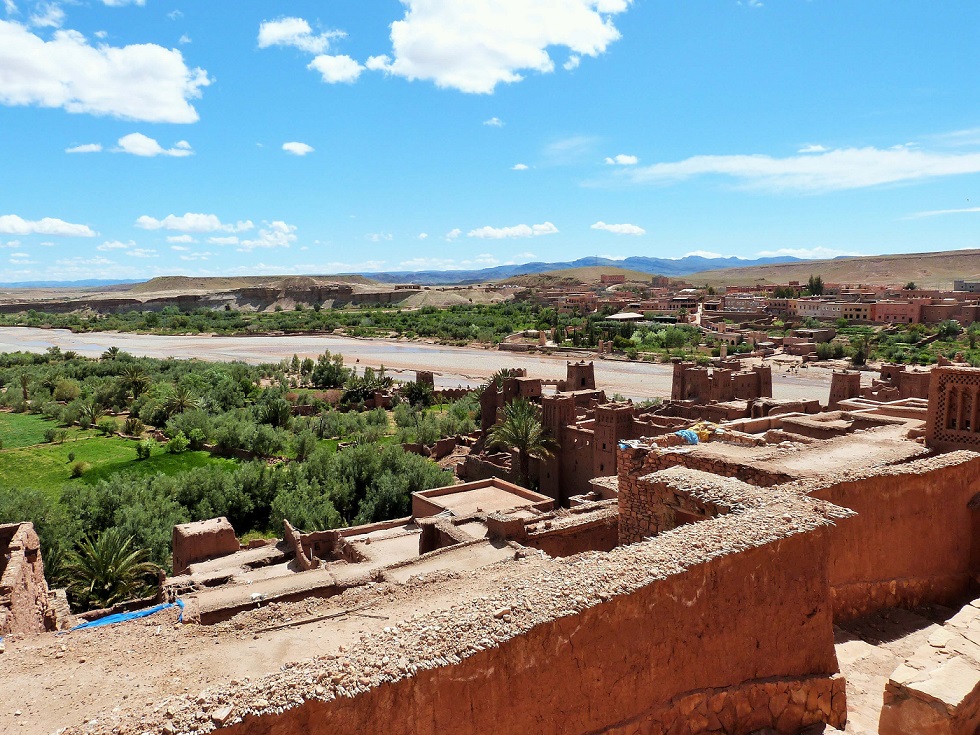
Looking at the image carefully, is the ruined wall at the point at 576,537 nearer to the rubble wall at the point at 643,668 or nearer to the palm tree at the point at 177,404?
the rubble wall at the point at 643,668

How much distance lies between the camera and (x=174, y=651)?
665 cm

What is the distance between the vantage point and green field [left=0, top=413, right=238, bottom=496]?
25.2 meters

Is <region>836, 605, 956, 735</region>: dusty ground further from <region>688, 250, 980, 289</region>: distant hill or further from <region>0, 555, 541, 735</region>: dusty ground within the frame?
<region>688, 250, 980, 289</region>: distant hill

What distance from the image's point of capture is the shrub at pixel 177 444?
29.8 meters

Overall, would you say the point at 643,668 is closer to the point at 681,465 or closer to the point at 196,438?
the point at 681,465

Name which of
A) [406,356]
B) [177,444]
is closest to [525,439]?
[177,444]

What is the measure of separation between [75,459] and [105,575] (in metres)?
15.7

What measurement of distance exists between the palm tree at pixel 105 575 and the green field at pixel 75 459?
8.61 meters

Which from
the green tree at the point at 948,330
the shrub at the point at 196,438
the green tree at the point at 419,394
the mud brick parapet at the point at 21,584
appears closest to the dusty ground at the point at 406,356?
the green tree at the point at 419,394

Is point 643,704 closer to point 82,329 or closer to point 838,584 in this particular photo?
Result: point 838,584

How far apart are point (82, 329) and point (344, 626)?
378 feet

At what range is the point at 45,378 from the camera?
4584 centimetres

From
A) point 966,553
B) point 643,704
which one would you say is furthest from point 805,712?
point 966,553

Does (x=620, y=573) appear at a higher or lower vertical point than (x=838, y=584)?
higher
